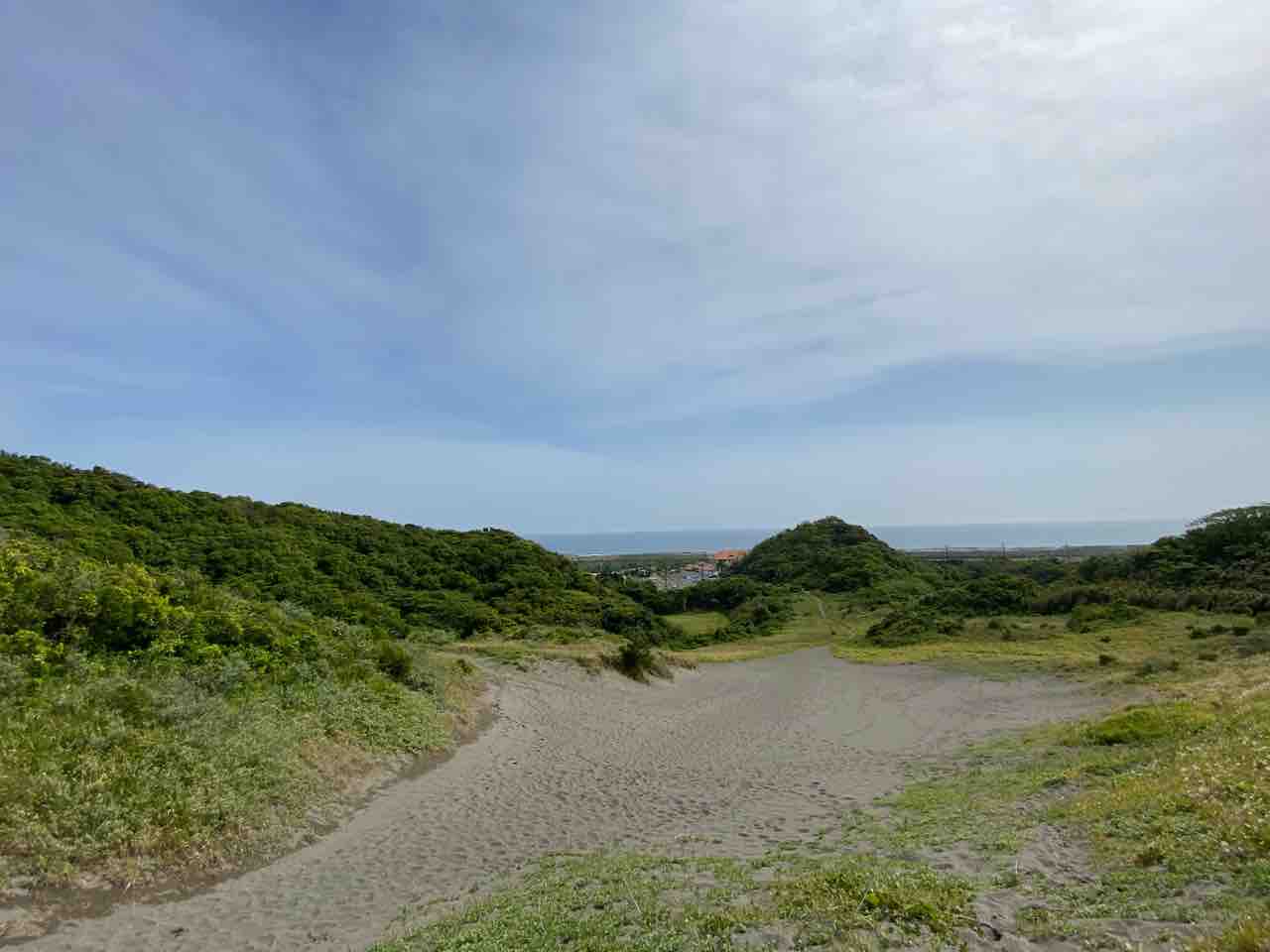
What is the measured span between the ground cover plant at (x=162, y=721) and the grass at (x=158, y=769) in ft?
0.07

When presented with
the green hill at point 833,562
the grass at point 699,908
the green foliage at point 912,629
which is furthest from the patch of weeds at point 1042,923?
the green hill at point 833,562

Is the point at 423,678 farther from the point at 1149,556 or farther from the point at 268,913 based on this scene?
the point at 1149,556

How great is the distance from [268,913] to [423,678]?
36.8 feet

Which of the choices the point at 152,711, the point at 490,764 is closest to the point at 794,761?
the point at 490,764

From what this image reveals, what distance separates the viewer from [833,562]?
289 feet

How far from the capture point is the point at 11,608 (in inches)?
440

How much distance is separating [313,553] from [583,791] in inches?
1163

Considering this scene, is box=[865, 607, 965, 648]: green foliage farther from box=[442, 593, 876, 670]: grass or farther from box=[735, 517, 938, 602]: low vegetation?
box=[735, 517, 938, 602]: low vegetation

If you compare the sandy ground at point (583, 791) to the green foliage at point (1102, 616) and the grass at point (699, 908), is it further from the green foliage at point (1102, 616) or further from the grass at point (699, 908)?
the green foliage at point (1102, 616)

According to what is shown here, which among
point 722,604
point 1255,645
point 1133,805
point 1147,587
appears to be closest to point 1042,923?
point 1133,805

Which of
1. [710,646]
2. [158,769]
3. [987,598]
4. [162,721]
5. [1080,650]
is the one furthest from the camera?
[987,598]

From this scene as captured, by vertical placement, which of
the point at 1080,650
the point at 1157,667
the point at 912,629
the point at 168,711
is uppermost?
the point at 168,711

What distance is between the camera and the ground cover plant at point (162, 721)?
7.88 meters

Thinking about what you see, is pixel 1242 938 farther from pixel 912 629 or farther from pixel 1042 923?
pixel 912 629
